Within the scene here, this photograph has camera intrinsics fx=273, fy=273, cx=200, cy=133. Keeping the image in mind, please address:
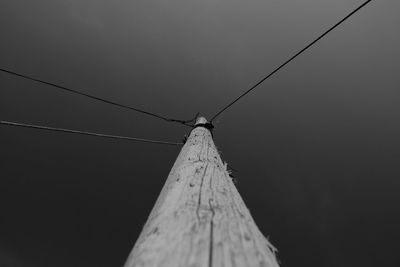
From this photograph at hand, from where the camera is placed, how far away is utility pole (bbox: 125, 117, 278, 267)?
943 mm

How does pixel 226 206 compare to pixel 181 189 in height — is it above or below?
below

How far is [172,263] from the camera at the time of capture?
0.91m

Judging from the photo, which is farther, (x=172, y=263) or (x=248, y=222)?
(x=248, y=222)

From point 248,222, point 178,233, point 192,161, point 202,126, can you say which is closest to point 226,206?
point 248,222

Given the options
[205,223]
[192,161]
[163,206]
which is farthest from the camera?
[192,161]

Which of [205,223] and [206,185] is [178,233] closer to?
[205,223]

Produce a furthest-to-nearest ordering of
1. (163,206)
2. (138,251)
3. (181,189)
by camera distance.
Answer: (181,189) < (163,206) < (138,251)

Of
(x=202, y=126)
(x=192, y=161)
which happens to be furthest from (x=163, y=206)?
(x=202, y=126)

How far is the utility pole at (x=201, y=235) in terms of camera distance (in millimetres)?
943

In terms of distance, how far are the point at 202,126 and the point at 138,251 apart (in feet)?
11.8

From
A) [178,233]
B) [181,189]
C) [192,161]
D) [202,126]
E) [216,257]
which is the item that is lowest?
[216,257]

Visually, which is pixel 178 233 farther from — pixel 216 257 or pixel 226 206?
pixel 226 206

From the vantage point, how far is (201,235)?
1.07 m

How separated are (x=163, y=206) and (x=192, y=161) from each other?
885 millimetres
